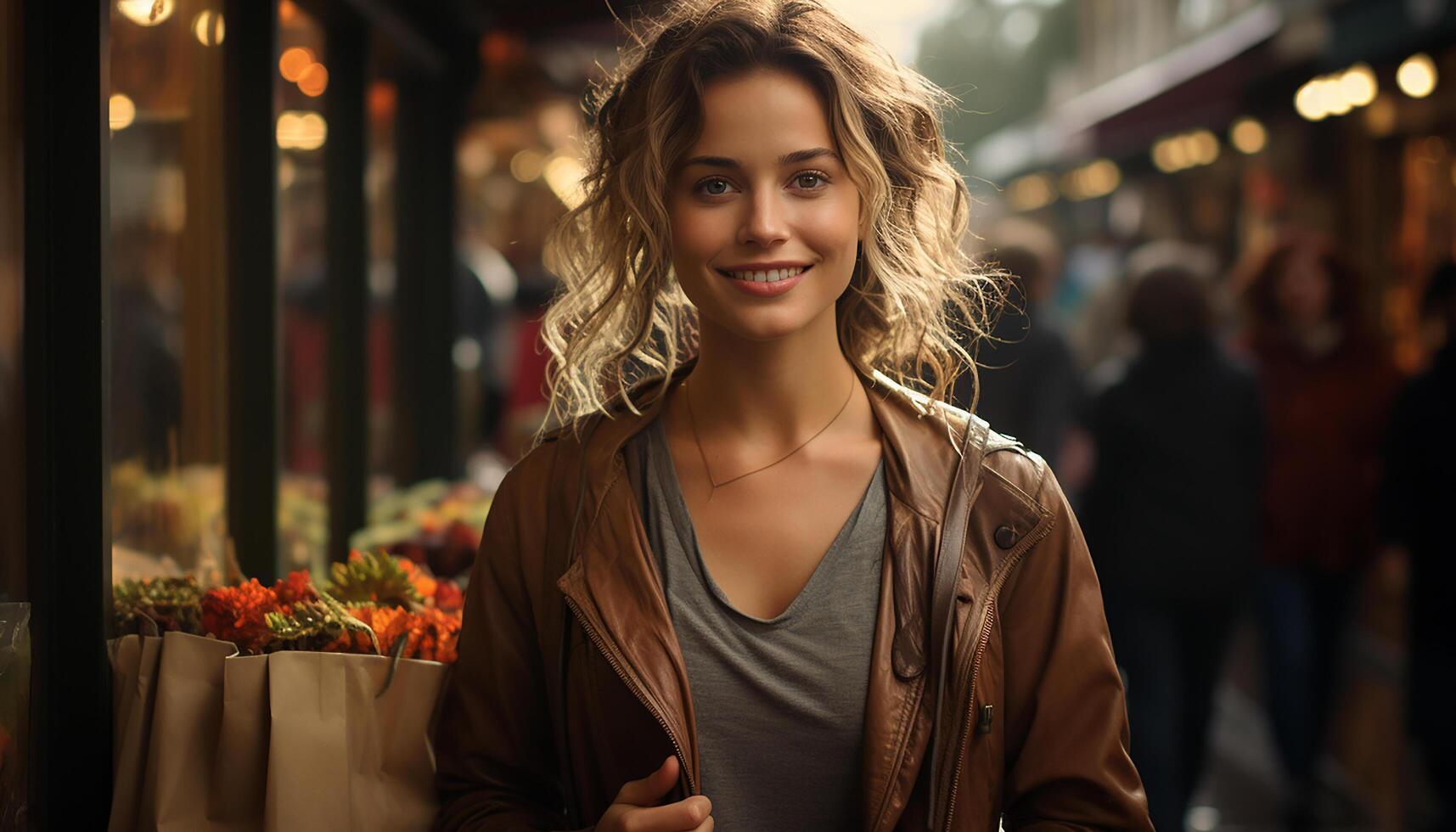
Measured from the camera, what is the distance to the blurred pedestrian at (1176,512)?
551 cm

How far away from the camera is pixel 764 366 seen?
7.82 ft

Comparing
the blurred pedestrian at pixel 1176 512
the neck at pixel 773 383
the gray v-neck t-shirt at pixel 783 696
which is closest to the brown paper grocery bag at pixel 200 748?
the gray v-neck t-shirt at pixel 783 696

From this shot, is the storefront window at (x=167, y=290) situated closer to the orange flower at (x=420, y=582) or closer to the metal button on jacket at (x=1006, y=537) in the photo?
the orange flower at (x=420, y=582)

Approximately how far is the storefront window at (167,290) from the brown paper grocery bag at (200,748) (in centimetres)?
35

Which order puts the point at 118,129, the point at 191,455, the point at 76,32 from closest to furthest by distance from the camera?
the point at 76,32, the point at 118,129, the point at 191,455

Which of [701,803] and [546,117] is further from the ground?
[546,117]

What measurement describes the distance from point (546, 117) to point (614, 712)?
372 inches

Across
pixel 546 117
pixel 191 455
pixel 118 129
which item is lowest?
pixel 191 455

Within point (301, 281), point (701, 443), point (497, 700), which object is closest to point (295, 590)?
point (497, 700)

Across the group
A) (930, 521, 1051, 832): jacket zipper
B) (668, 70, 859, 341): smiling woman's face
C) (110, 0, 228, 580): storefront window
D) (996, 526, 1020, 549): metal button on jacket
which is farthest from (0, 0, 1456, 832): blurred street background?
(930, 521, 1051, 832): jacket zipper

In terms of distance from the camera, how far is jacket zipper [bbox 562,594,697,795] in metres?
2.12

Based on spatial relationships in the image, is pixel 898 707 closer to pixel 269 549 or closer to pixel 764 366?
pixel 764 366

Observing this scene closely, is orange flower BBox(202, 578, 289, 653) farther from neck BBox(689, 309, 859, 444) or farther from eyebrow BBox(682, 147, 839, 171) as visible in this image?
eyebrow BBox(682, 147, 839, 171)

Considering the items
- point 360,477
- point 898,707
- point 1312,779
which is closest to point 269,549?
point 360,477
